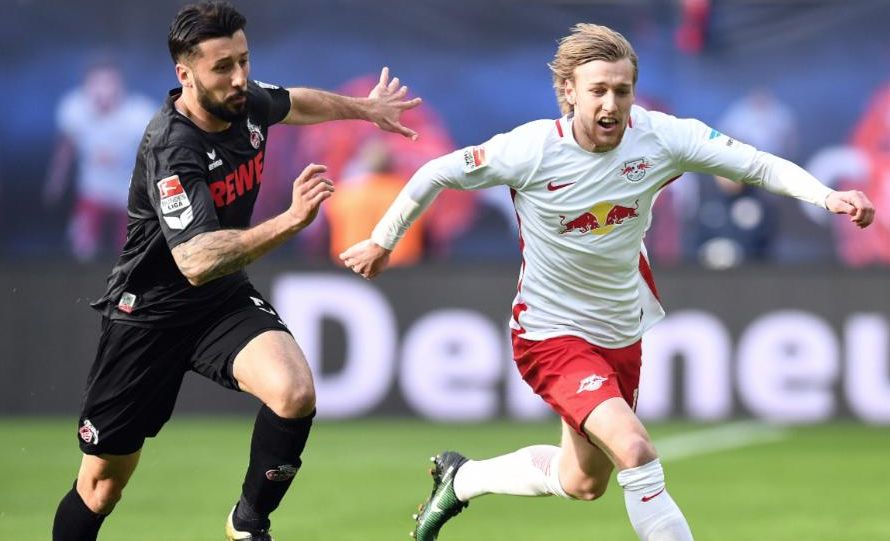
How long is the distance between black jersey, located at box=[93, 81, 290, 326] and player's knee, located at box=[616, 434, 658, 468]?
5.85ft

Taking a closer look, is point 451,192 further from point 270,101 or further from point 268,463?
point 268,463

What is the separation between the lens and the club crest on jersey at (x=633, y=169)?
6992 mm

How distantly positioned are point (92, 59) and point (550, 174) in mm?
9510

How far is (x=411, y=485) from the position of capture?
10.5m

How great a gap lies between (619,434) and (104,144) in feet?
31.6

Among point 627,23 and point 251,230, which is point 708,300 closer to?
point 627,23

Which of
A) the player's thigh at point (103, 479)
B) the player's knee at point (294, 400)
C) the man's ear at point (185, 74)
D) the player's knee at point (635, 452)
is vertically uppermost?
the man's ear at point (185, 74)

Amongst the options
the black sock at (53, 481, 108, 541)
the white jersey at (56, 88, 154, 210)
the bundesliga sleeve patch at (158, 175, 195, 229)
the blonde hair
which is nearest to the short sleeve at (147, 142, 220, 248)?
the bundesliga sleeve patch at (158, 175, 195, 229)

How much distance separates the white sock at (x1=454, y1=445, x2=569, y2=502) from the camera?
760cm

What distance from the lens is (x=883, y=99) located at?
15734 mm

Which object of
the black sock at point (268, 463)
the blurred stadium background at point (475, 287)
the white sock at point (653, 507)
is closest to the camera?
the white sock at point (653, 507)

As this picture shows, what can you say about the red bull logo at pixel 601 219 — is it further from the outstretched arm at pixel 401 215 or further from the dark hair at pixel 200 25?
the dark hair at pixel 200 25

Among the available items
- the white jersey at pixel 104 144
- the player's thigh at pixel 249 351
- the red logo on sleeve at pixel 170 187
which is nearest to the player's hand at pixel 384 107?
the player's thigh at pixel 249 351

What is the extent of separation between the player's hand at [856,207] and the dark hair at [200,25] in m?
2.44
